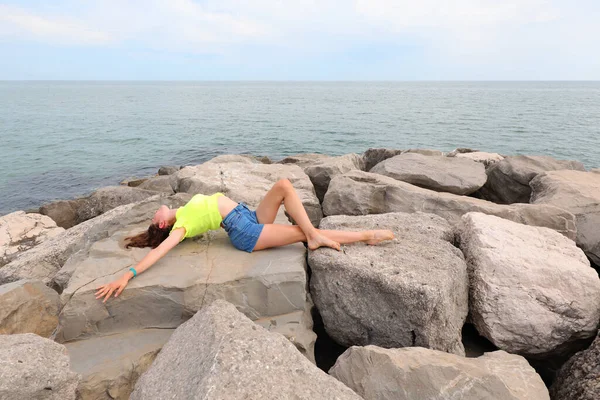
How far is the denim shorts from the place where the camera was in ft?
14.8

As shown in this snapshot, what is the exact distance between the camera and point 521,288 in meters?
3.82

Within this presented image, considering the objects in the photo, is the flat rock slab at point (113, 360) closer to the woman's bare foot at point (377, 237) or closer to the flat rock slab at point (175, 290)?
the flat rock slab at point (175, 290)

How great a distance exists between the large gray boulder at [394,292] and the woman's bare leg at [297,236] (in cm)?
10

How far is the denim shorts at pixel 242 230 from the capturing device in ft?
14.8

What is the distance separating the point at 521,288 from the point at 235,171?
19.3 feet

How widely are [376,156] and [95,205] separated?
29.3 feet

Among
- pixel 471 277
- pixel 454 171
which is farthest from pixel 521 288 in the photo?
pixel 454 171

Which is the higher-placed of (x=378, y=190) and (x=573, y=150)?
(x=378, y=190)

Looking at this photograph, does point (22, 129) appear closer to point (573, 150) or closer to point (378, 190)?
point (378, 190)

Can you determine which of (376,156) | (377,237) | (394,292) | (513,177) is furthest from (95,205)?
(513,177)

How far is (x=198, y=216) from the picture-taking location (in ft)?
15.0

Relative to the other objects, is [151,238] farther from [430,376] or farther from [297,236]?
[430,376]

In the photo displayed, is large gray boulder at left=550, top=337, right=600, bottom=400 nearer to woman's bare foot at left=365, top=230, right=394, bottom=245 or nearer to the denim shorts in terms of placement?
woman's bare foot at left=365, top=230, right=394, bottom=245

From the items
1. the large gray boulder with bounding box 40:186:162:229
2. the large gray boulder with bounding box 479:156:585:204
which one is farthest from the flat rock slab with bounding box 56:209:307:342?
the large gray boulder with bounding box 479:156:585:204
